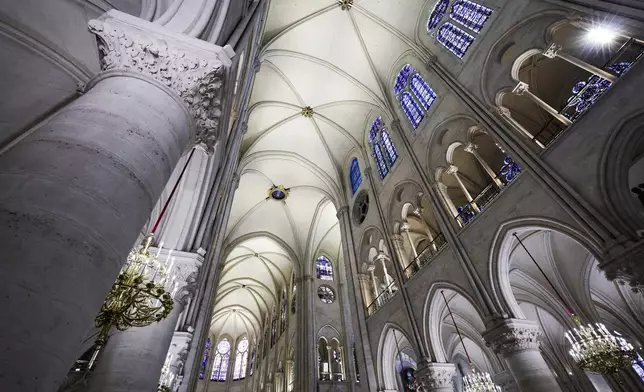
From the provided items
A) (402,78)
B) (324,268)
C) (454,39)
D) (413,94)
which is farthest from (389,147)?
(324,268)

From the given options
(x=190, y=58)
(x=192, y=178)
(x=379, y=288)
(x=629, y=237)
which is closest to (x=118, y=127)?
(x=190, y=58)

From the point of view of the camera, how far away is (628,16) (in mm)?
5434

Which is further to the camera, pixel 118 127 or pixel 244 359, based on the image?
pixel 244 359

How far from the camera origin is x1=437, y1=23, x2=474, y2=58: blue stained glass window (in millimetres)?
9767

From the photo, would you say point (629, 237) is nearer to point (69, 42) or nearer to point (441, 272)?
point (441, 272)

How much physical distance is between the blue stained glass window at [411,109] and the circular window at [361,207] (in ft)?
13.5

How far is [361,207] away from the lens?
599 inches

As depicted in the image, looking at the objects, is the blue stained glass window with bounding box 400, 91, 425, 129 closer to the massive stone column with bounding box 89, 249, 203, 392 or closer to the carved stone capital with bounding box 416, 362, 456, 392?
the carved stone capital with bounding box 416, 362, 456, 392

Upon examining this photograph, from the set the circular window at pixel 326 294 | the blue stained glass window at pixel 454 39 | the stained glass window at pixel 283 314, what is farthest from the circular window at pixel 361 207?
the stained glass window at pixel 283 314

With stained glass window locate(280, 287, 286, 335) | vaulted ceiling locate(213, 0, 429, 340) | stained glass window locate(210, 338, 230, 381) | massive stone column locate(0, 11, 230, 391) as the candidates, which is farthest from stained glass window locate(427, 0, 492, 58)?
stained glass window locate(210, 338, 230, 381)

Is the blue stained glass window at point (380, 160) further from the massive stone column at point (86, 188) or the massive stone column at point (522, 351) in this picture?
the massive stone column at point (86, 188)

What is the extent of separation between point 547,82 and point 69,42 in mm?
13996

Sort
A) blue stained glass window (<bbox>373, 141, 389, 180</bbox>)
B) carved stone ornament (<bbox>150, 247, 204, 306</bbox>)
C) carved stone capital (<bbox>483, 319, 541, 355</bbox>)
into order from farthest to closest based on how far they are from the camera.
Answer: blue stained glass window (<bbox>373, 141, 389, 180</bbox>) → carved stone capital (<bbox>483, 319, 541, 355</bbox>) → carved stone ornament (<bbox>150, 247, 204, 306</bbox>)

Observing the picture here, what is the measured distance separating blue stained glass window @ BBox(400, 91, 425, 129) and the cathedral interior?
92mm
